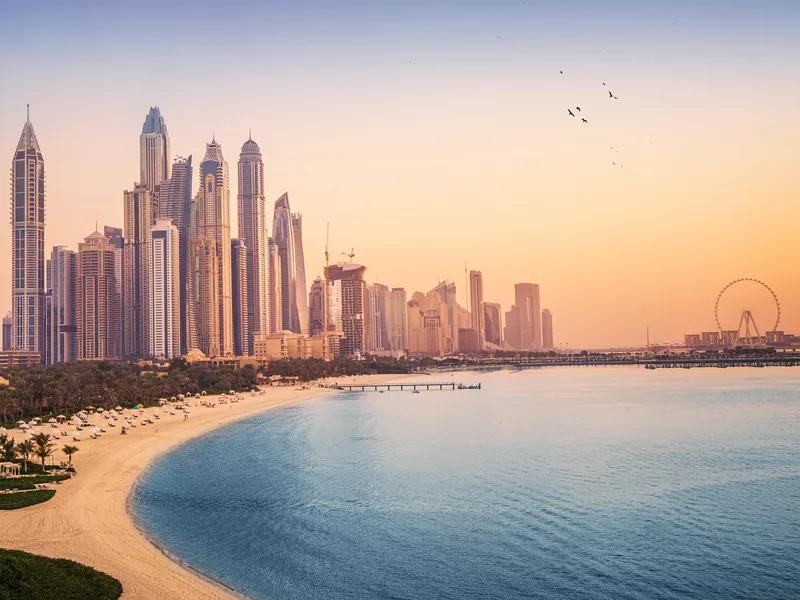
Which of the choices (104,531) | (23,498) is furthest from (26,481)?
(104,531)

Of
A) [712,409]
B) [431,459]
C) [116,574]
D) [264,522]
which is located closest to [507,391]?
[712,409]

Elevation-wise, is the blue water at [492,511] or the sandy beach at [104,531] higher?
the sandy beach at [104,531]

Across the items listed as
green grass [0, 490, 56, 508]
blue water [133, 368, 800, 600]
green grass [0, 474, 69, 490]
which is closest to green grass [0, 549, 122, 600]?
blue water [133, 368, 800, 600]

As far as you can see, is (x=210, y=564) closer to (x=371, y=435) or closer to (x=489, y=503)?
(x=489, y=503)

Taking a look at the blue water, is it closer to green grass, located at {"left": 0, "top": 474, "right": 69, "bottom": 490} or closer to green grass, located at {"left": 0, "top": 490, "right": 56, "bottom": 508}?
green grass, located at {"left": 0, "top": 490, "right": 56, "bottom": 508}

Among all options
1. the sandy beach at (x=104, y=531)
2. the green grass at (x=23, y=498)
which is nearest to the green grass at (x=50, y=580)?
the sandy beach at (x=104, y=531)

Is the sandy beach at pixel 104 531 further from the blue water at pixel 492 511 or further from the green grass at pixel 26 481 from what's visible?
the blue water at pixel 492 511

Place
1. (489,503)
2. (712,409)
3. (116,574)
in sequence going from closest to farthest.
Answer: (116,574) → (489,503) → (712,409)
